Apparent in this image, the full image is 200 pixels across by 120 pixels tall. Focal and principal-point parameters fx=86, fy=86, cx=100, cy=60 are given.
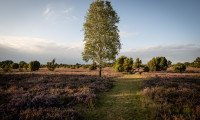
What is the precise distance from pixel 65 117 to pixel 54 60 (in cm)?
3881

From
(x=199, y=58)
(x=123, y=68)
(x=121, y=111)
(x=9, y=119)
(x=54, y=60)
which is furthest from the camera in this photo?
(x=199, y=58)

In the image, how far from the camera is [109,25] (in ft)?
60.6

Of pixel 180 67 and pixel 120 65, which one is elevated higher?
pixel 120 65

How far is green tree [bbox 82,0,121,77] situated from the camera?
18078mm

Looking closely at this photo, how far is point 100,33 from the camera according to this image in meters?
18.5

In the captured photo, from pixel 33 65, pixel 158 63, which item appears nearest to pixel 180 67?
pixel 158 63

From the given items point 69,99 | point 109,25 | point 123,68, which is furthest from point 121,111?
point 123,68

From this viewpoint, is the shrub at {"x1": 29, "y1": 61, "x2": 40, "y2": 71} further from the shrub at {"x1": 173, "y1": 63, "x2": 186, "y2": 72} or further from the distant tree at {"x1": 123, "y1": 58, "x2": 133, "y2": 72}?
the shrub at {"x1": 173, "y1": 63, "x2": 186, "y2": 72}

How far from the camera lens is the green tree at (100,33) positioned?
712 inches

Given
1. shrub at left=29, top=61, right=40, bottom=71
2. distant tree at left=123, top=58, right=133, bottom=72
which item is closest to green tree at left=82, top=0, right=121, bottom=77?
distant tree at left=123, top=58, right=133, bottom=72

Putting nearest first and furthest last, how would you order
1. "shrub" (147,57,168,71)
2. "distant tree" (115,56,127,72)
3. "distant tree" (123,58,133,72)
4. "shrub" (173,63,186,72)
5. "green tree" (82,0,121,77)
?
"green tree" (82,0,121,77) < "distant tree" (123,58,133,72) < "shrub" (173,63,186,72) < "distant tree" (115,56,127,72) < "shrub" (147,57,168,71)

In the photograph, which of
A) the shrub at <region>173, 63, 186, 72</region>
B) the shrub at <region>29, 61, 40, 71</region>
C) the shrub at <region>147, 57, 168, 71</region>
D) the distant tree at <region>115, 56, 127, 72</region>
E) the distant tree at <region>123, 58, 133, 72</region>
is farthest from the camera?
the shrub at <region>147, 57, 168, 71</region>

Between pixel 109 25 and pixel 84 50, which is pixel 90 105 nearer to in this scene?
pixel 84 50

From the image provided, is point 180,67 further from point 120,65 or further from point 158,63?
point 120,65
